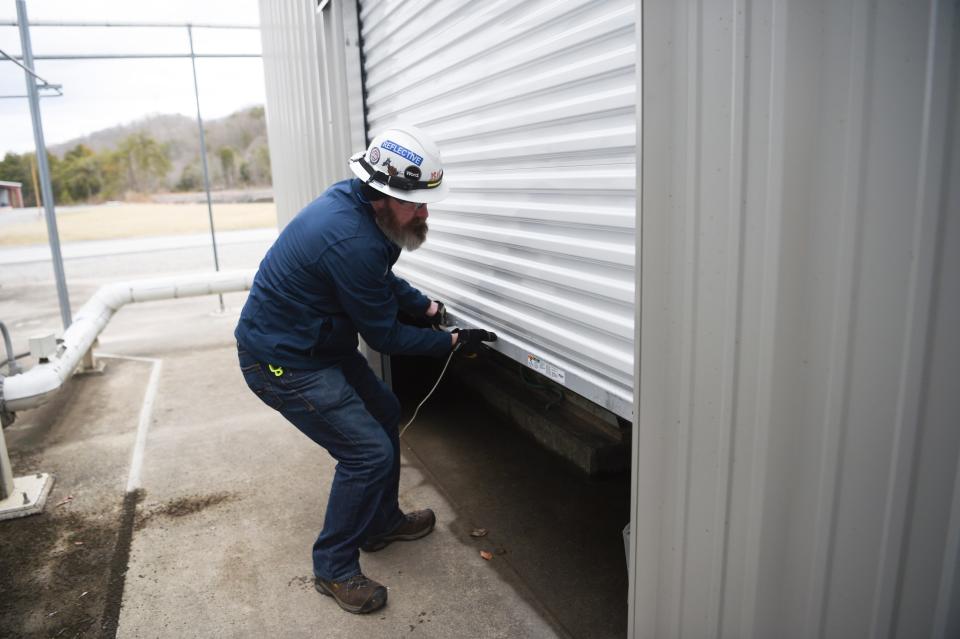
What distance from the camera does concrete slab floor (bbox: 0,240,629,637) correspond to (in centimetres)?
312

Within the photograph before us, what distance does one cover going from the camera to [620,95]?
2.33 metres

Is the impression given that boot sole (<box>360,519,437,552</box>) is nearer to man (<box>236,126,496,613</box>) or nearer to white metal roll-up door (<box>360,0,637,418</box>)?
man (<box>236,126,496,613</box>)

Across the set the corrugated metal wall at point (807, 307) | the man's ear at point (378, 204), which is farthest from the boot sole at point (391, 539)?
the corrugated metal wall at point (807, 307)

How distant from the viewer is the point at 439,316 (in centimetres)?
399

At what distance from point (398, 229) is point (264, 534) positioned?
1.95 metres

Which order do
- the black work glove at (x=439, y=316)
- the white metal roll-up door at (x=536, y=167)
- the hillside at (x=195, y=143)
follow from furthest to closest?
the hillside at (x=195, y=143) → the black work glove at (x=439, y=316) → the white metal roll-up door at (x=536, y=167)

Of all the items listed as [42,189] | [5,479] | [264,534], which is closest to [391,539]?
[264,534]

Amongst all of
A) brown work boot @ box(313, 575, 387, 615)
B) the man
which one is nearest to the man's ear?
the man

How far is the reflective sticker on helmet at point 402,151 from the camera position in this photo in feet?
9.64

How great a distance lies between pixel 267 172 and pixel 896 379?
44647 mm

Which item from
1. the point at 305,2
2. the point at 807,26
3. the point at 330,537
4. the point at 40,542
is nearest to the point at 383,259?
the point at 330,537

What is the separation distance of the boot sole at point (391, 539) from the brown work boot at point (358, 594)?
42cm

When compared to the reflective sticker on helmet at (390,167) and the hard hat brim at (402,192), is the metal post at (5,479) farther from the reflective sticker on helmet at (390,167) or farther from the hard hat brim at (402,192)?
the reflective sticker on helmet at (390,167)

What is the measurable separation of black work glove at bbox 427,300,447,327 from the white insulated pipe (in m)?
2.82
